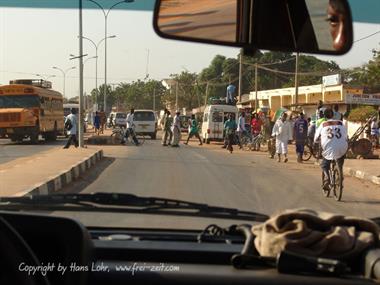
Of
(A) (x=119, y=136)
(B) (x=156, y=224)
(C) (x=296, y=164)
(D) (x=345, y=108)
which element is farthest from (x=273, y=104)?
(B) (x=156, y=224)

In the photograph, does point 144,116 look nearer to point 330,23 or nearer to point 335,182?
point 335,182

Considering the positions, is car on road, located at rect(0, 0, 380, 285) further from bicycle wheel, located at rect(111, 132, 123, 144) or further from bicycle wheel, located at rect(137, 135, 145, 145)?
bicycle wheel, located at rect(137, 135, 145, 145)

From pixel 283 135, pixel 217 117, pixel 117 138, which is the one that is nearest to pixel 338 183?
pixel 283 135

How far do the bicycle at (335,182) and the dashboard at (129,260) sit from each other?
8149 millimetres

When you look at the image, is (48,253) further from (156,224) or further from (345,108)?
(345,108)

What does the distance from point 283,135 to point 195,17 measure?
1671cm

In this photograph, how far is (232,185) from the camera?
1116cm

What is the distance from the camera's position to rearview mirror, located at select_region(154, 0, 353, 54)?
2547 mm

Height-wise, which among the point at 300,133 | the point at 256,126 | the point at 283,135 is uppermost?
the point at 300,133

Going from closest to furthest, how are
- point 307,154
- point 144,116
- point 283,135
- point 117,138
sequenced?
point 283,135 < point 307,154 < point 117,138 < point 144,116

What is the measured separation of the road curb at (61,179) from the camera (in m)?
9.03

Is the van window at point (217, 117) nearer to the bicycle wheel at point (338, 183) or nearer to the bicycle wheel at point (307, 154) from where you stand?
the bicycle wheel at point (307, 154)

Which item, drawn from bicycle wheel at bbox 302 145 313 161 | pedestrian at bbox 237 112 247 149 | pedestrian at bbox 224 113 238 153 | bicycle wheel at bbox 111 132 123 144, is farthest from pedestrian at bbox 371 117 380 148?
bicycle wheel at bbox 111 132 123 144

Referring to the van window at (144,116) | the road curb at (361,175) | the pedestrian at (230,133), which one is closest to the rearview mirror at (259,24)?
the road curb at (361,175)
